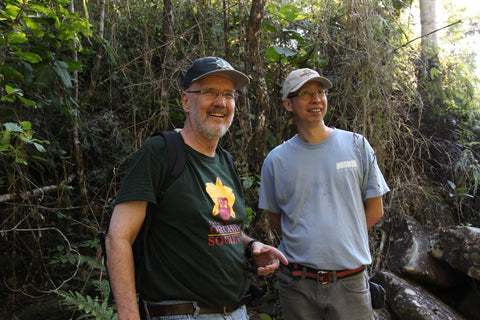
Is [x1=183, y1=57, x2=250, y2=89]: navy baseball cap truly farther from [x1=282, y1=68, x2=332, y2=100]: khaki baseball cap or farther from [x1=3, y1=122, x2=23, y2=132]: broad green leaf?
[x1=3, y1=122, x2=23, y2=132]: broad green leaf

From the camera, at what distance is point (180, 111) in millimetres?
4691

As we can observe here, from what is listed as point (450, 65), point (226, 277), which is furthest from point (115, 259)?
point (450, 65)

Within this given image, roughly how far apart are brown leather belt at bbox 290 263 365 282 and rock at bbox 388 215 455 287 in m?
2.03

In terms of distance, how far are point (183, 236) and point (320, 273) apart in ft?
3.77

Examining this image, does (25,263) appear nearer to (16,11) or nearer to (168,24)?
(16,11)

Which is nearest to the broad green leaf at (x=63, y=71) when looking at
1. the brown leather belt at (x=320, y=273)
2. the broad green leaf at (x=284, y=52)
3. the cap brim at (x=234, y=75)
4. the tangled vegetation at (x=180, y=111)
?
the tangled vegetation at (x=180, y=111)

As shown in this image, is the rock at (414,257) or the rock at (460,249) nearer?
the rock at (460,249)

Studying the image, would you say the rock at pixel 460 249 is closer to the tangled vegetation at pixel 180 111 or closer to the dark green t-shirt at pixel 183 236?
the tangled vegetation at pixel 180 111

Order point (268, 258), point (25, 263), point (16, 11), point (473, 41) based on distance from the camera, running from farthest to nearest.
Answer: point (473, 41)
point (25, 263)
point (16, 11)
point (268, 258)

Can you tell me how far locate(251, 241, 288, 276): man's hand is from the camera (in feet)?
6.67

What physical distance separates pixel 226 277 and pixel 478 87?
5.45 metres

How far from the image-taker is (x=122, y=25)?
5180 millimetres

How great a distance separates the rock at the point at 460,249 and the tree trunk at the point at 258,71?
2.51 meters

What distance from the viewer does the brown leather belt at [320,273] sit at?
237 cm
